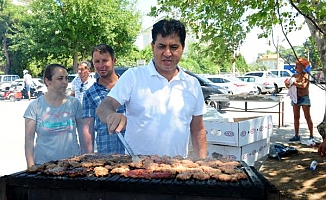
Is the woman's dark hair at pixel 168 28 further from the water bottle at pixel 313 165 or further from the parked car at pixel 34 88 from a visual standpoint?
the parked car at pixel 34 88

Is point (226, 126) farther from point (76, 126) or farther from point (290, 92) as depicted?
point (290, 92)

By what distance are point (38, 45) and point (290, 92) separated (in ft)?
74.7

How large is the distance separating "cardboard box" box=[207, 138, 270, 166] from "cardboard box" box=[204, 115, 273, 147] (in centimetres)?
9

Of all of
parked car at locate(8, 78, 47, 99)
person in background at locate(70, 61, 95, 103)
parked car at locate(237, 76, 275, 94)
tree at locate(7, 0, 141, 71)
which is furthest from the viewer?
tree at locate(7, 0, 141, 71)

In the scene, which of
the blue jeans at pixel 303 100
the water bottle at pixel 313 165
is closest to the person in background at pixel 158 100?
the water bottle at pixel 313 165

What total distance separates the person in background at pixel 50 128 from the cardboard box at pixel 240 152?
6.83ft

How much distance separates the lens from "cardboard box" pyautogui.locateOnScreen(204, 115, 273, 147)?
14.9ft

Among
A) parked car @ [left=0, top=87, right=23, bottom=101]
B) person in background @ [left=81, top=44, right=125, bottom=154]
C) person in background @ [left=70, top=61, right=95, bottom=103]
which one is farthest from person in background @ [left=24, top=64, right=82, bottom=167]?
parked car @ [left=0, top=87, right=23, bottom=101]

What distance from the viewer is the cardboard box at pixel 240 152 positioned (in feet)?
15.3

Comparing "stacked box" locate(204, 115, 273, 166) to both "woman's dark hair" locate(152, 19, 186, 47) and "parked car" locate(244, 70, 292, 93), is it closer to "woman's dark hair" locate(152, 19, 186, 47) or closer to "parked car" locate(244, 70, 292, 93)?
"woman's dark hair" locate(152, 19, 186, 47)

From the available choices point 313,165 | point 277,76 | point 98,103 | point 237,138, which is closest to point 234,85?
point 277,76

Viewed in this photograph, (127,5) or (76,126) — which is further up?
(127,5)

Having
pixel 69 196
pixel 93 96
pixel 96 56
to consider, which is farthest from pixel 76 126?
pixel 69 196

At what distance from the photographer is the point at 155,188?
167 cm
